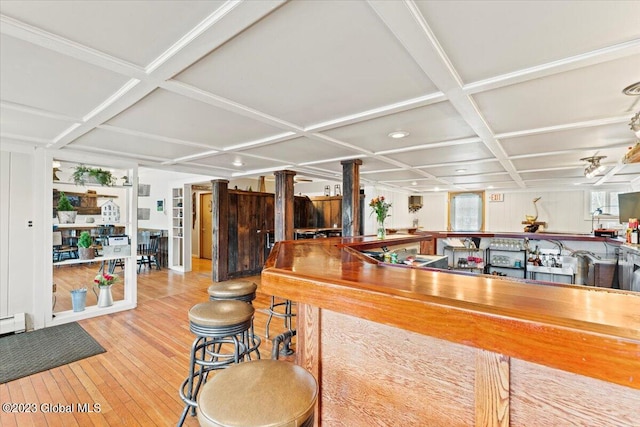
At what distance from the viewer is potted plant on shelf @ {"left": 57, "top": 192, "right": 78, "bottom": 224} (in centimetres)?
375

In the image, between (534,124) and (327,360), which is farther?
(534,124)

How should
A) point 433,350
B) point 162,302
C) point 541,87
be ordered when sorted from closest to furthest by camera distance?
point 433,350 → point 541,87 → point 162,302

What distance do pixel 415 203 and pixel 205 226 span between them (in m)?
6.85

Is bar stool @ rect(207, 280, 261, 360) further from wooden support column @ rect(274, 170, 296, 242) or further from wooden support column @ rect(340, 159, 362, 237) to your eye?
wooden support column @ rect(274, 170, 296, 242)

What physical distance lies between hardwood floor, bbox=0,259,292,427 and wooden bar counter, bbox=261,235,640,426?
1441 mm

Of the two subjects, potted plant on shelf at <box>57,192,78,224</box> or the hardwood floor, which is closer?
the hardwood floor

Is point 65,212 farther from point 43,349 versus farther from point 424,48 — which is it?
point 424,48

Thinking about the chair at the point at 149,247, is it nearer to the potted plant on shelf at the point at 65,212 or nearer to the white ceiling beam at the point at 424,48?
the potted plant on shelf at the point at 65,212

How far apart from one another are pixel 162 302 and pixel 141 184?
17.7ft

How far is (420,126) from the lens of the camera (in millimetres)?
2617

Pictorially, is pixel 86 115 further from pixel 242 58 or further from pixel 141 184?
pixel 141 184

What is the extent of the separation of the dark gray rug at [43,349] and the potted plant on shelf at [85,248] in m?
0.91

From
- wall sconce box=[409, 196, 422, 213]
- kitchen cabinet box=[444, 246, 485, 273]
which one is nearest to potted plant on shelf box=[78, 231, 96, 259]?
kitchen cabinet box=[444, 246, 485, 273]

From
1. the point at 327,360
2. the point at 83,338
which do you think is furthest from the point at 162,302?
the point at 327,360
